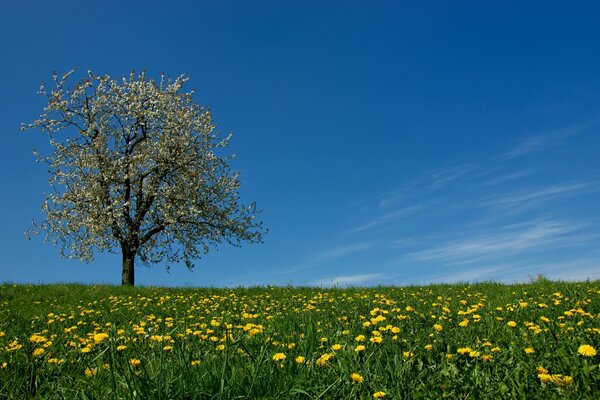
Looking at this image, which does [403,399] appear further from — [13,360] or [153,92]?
[153,92]

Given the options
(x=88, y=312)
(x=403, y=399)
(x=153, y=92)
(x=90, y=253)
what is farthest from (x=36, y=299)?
(x=403, y=399)

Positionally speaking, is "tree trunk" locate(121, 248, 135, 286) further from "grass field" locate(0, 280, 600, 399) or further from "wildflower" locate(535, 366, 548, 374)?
"wildflower" locate(535, 366, 548, 374)

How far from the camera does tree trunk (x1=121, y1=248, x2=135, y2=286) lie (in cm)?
2225

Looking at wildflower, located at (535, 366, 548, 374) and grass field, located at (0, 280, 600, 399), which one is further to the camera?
wildflower, located at (535, 366, 548, 374)

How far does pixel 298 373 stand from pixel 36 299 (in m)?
13.8

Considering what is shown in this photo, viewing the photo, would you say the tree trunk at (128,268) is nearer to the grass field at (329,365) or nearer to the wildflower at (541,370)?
the grass field at (329,365)

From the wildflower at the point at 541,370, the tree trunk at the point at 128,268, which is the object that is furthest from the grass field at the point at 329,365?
the tree trunk at the point at 128,268

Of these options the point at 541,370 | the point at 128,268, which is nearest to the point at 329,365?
the point at 541,370

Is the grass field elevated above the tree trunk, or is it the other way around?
the tree trunk

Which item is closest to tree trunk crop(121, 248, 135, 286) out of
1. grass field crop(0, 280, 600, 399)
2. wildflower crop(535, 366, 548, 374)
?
grass field crop(0, 280, 600, 399)

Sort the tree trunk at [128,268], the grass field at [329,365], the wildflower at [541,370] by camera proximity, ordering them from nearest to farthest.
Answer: the grass field at [329,365] → the wildflower at [541,370] → the tree trunk at [128,268]

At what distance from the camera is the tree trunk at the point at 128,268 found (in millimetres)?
22250

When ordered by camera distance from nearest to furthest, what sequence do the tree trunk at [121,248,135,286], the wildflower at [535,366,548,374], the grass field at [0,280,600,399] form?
the grass field at [0,280,600,399]
the wildflower at [535,366,548,374]
the tree trunk at [121,248,135,286]

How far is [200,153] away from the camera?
975 inches
